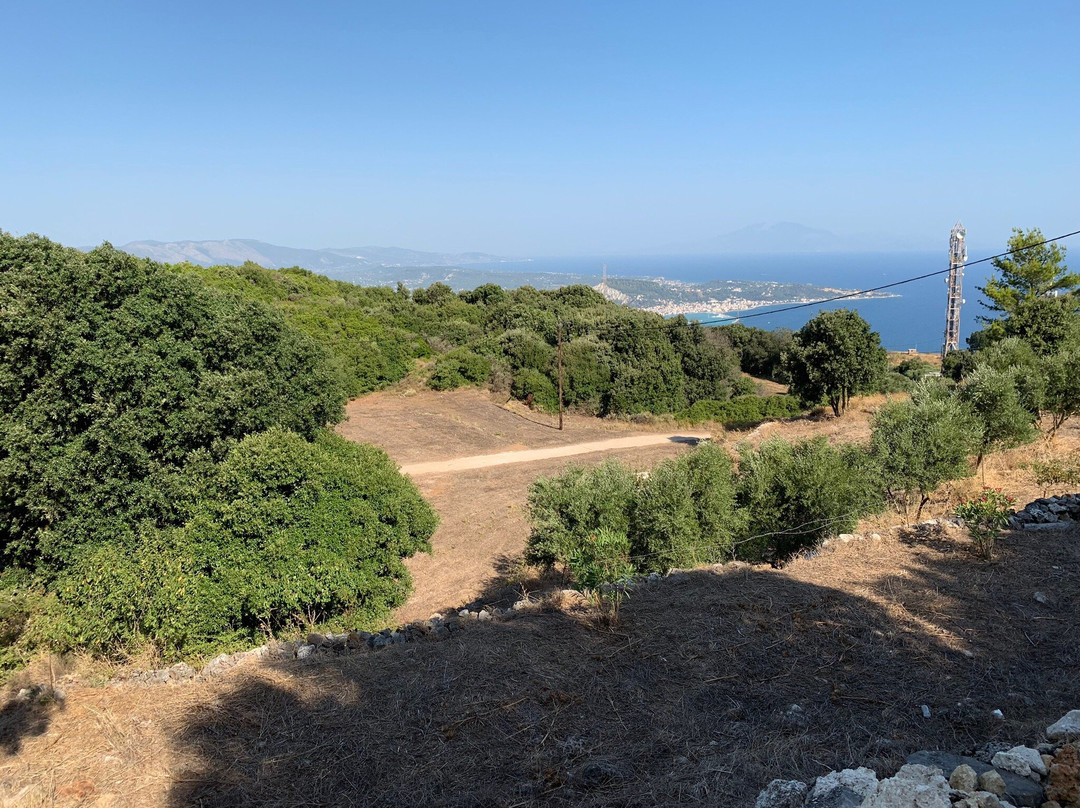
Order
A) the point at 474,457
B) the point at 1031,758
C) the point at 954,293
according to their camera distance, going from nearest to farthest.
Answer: the point at 1031,758 → the point at 474,457 → the point at 954,293

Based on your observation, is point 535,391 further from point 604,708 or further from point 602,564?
point 604,708

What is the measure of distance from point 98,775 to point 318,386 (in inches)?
392

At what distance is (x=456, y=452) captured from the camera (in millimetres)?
25391

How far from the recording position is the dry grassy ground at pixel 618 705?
15.1 feet

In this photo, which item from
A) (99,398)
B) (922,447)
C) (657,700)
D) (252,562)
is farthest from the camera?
(922,447)

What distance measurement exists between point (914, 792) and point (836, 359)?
24073 millimetres

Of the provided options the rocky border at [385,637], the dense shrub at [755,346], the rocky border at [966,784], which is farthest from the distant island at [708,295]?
the rocky border at [966,784]


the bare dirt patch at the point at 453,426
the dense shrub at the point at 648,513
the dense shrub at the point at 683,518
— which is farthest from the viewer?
the bare dirt patch at the point at 453,426

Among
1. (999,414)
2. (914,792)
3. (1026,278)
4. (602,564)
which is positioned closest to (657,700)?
(914,792)

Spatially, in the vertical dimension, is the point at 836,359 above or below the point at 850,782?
above

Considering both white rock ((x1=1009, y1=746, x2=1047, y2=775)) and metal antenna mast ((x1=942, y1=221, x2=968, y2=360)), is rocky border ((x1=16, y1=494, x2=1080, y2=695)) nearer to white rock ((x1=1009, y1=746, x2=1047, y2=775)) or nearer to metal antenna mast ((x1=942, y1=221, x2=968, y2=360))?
white rock ((x1=1009, y1=746, x2=1047, y2=775))

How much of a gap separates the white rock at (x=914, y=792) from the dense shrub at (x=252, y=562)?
795 cm

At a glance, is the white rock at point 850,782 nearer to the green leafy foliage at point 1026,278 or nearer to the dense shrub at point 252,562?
the dense shrub at point 252,562

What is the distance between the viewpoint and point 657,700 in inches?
221
